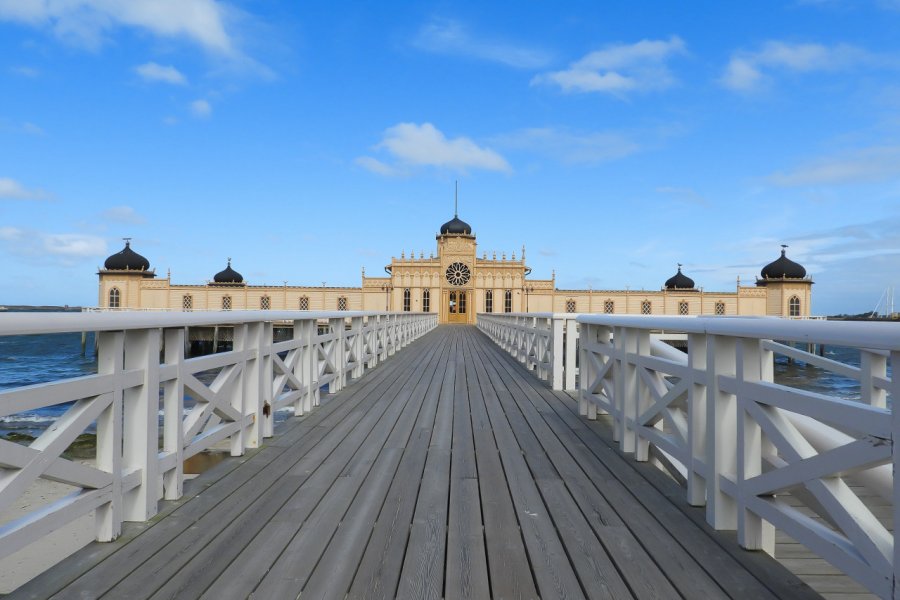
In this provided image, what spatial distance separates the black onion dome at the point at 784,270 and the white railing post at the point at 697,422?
5941cm

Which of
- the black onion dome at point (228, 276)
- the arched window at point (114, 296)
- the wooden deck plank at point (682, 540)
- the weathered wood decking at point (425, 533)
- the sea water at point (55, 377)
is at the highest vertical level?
the black onion dome at point (228, 276)

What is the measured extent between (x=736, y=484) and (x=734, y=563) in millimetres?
415

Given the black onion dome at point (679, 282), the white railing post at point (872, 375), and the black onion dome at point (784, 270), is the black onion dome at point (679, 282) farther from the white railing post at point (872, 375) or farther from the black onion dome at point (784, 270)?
the white railing post at point (872, 375)

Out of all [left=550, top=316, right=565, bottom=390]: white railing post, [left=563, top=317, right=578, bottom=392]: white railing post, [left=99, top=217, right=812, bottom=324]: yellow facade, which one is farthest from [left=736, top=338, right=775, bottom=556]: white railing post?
[left=99, top=217, right=812, bottom=324]: yellow facade

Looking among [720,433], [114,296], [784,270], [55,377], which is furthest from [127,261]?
[784,270]

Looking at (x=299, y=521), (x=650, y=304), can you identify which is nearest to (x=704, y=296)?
(x=650, y=304)

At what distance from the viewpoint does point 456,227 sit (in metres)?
53.8

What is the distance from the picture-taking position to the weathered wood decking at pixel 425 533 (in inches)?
94.1

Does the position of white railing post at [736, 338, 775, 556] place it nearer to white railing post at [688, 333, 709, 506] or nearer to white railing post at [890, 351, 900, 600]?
white railing post at [688, 333, 709, 506]

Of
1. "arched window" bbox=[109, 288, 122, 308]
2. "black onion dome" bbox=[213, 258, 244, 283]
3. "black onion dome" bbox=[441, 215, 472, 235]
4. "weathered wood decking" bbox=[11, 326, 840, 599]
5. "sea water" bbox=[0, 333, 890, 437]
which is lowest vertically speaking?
"sea water" bbox=[0, 333, 890, 437]

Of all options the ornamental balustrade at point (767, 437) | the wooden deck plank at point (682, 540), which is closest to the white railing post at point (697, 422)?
the ornamental balustrade at point (767, 437)

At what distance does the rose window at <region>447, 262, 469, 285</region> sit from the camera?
50.9 metres

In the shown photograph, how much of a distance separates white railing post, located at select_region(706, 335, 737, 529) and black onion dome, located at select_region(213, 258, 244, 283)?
61.7 metres

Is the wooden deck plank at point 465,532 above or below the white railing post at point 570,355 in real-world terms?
below
